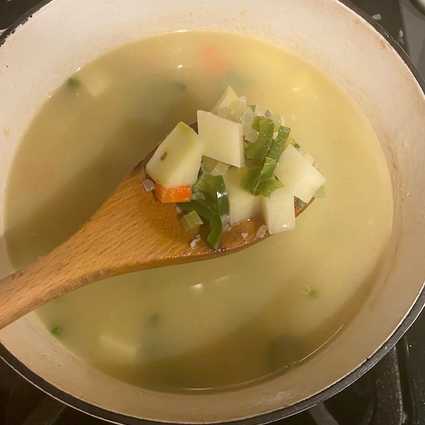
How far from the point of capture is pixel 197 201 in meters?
1.00

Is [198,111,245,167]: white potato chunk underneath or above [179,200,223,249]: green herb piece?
above

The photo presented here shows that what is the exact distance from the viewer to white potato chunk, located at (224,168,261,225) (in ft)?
3.26

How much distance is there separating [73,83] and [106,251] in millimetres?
460

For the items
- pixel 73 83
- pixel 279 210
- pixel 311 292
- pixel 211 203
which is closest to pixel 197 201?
pixel 211 203

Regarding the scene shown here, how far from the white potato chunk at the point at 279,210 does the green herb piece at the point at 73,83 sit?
51 centimetres

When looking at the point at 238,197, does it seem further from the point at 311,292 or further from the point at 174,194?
the point at 311,292

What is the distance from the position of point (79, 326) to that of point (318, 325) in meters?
0.41

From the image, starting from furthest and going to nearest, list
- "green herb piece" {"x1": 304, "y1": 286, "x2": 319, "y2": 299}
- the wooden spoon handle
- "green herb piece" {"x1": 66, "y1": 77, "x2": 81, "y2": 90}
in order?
1. "green herb piece" {"x1": 66, "y1": 77, "x2": 81, "y2": 90}
2. "green herb piece" {"x1": 304, "y1": 286, "x2": 319, "y2": 299}
3. the wooden spoon handle

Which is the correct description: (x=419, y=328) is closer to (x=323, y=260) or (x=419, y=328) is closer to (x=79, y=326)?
(x=323, y=260)

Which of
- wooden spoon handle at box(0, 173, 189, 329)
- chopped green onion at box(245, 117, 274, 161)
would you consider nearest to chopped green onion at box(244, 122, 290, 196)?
chopped green onion at box(245, 117, 274, 161)

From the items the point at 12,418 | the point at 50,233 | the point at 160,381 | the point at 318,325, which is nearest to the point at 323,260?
the point at 318,325

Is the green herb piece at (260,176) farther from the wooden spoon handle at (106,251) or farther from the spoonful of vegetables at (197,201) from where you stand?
the wooden spoon handle at (106,251)

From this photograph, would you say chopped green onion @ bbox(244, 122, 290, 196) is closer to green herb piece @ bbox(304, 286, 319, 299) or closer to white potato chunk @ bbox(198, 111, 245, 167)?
white potato chunk @ bbox(198, 111, 245, 167)

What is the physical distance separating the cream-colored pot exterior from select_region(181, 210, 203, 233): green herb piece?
0.27m
